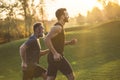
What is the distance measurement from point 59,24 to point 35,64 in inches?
65.7

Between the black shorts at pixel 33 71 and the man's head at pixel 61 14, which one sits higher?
the man's head at pixel 61 14

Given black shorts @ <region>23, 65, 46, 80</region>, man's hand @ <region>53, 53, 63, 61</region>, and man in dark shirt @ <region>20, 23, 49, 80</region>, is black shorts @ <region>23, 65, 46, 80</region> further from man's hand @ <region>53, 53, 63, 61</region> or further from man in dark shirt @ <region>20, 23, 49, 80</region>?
man's hand @ <region>53, 53, 63, 61</region>

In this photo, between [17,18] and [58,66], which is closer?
[58,66]

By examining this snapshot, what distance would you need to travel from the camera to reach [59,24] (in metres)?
9.68

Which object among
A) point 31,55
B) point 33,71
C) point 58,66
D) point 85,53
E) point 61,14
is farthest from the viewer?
point 85,53

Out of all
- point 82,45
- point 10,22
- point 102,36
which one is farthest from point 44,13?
point 82,45

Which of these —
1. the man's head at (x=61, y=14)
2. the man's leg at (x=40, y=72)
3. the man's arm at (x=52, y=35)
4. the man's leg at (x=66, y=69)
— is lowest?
the man's leg at (x=40, y=72)

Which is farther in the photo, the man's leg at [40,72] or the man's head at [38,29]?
the man's leg at [40,72]

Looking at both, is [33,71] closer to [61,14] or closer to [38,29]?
[38,29]

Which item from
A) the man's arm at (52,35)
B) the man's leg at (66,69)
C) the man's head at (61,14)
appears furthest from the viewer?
the man's leg at (66,69)

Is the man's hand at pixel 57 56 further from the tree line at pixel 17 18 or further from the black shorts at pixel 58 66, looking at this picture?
the tree line at pixel 17 18

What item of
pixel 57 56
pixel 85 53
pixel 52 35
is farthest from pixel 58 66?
pixel 85 53

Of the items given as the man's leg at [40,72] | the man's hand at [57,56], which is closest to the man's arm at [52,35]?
the man's hand at [57,56]

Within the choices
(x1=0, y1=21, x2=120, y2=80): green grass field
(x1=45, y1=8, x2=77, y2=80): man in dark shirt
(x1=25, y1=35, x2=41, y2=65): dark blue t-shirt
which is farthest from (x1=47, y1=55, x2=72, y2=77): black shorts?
(x1=0, y1=21, x2=120, y2=80): green grass field
